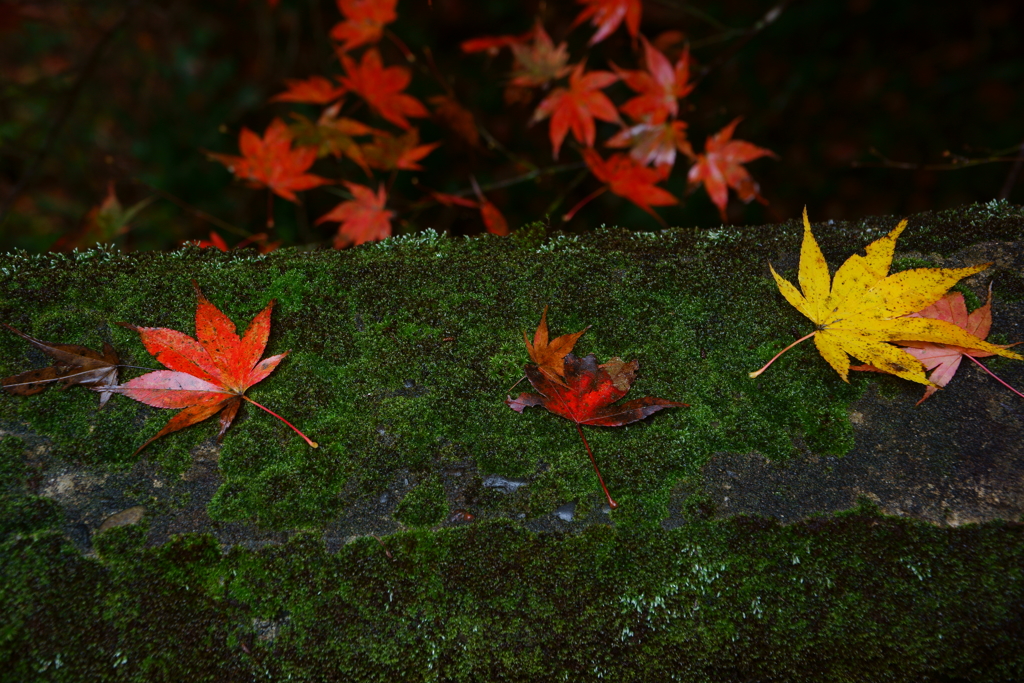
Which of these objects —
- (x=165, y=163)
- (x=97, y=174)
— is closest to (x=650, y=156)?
(x=165, y=163)

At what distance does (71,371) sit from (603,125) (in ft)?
10.6

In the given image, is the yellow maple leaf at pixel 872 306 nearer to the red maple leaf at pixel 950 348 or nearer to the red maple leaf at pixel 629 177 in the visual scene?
the red maple leaf at pixel 950 348

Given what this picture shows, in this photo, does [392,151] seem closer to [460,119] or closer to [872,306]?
[460,119]

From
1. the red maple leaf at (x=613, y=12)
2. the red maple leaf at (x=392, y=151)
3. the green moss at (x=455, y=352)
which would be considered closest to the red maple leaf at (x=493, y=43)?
the red maple leaf at (x=613, y=12)

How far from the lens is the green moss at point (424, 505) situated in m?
1.03

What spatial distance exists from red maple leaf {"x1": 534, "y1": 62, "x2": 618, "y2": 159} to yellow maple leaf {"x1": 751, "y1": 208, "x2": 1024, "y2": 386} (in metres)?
1.33

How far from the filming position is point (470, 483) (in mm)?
1063

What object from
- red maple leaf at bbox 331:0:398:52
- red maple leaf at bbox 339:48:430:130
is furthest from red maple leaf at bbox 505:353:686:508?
red maple leaf at bbox 331:0:398:52

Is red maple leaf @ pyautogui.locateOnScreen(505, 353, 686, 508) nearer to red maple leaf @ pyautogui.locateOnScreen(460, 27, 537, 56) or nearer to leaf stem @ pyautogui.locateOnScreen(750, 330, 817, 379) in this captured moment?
leaf stem @ pyautogui.locateOnScreen(750, 330, 817, 379)

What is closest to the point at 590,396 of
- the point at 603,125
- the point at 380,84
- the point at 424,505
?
the point at 424,505

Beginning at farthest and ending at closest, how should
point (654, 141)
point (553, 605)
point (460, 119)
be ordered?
point (460, 119) < point (654, 141) < point (553, 605)

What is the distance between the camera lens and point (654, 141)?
231 cm

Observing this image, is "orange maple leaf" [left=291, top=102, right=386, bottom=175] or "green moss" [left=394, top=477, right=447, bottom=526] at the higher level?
"orange maple leaf" [left=291, top=102, right=386, bottom=175]

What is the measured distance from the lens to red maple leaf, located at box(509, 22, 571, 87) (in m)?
2.46
